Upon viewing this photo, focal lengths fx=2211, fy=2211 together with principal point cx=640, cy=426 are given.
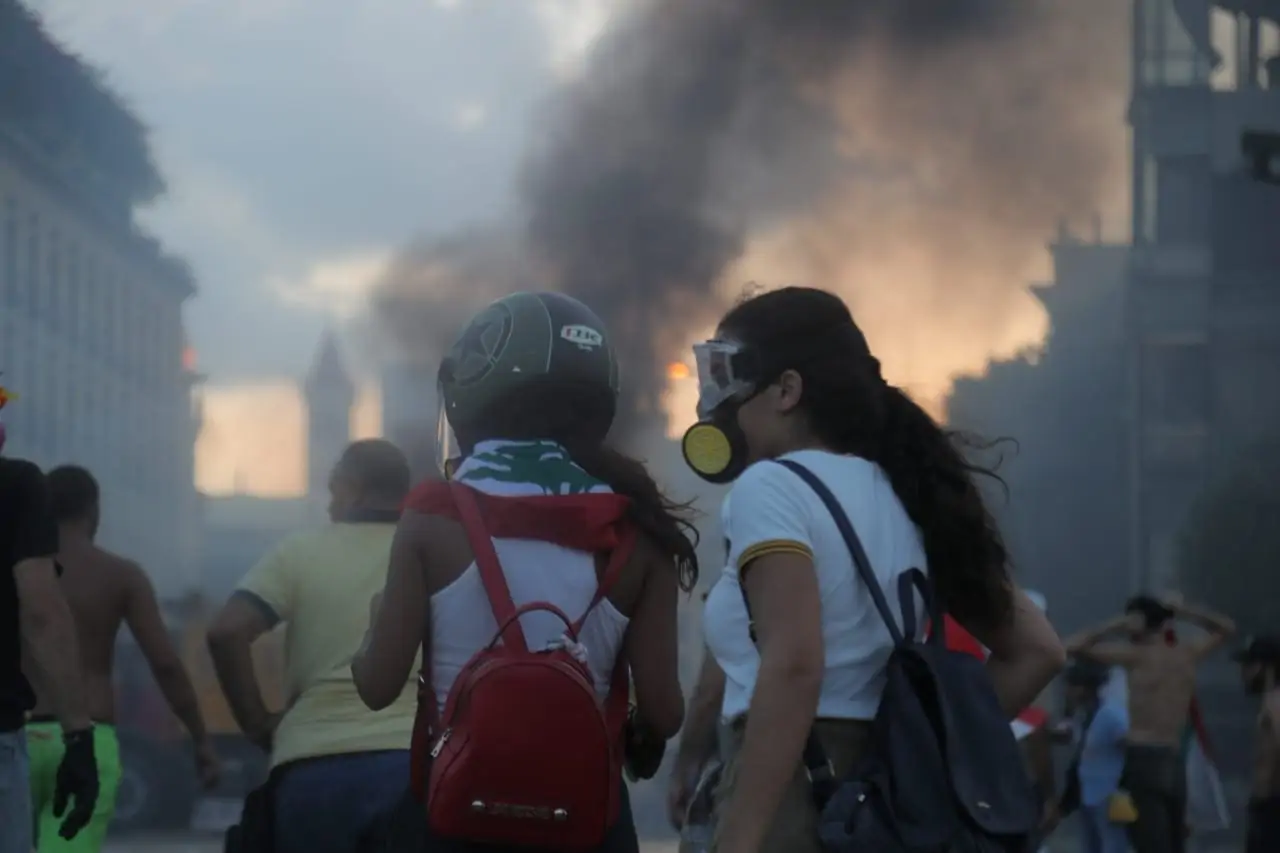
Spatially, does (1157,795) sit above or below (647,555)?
below

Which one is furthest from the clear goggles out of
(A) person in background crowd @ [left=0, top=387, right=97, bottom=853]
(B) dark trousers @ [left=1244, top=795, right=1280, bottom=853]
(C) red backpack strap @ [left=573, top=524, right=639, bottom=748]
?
(B) dark trousers @ [left=1244, top=795, right=1280, bottom=853]

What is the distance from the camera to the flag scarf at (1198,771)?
9.32 metres

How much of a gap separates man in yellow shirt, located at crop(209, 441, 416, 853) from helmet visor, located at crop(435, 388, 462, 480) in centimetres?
106

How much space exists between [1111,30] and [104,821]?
1124 inches

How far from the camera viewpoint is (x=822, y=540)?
283 centimetres

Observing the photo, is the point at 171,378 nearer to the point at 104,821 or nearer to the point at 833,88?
the point at 833,88

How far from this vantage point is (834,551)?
2834mm

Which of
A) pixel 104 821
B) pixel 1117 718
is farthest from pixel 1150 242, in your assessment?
pixel 104 821

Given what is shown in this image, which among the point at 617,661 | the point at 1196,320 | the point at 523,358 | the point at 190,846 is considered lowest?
the point at 190,846

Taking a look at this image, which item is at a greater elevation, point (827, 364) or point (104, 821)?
point (827, 364)

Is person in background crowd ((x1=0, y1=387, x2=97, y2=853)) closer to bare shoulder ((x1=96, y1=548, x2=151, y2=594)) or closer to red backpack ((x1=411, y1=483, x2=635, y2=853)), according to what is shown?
bare shoulder ((x1=96, y1=548, x2=151, y2=594))

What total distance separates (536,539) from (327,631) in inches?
70.7

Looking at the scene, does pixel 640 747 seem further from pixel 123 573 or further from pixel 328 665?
pixel 123 573

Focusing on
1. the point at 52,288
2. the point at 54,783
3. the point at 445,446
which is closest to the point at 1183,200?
the point at 52,288
